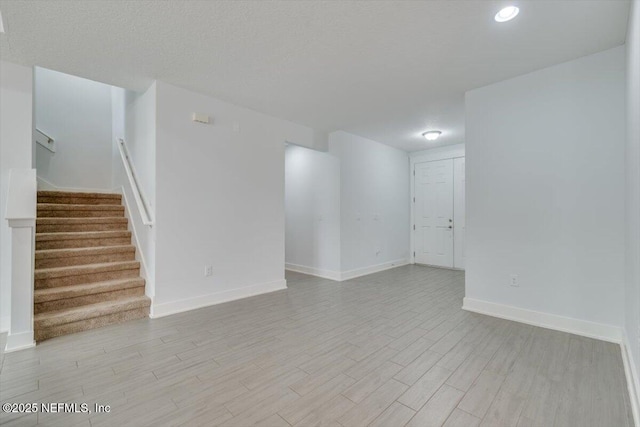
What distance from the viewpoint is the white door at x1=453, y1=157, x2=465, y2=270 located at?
20.1 ft

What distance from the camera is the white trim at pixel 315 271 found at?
5245mm

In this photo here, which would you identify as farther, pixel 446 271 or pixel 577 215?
pixel 446 271

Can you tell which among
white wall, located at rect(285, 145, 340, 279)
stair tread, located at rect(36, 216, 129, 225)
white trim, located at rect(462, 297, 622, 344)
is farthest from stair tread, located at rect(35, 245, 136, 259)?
white trim, located at rect(462, 297, 622, 344)

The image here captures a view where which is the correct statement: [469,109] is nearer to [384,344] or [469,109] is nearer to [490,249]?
[490,249]

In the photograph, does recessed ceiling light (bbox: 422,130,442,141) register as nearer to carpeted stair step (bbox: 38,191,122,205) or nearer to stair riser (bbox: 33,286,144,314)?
stair riser (bbox: 33,286,144,314)

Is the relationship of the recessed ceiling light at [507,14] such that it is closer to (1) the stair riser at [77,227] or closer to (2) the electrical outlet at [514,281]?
(2) the electrical outlet at [514,281]

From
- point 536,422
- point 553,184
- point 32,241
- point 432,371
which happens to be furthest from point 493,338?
point 32,241

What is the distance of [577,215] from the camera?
2.83 meters

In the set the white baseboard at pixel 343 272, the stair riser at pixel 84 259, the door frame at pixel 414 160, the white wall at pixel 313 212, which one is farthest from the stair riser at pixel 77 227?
the door frame at pixel 414 160

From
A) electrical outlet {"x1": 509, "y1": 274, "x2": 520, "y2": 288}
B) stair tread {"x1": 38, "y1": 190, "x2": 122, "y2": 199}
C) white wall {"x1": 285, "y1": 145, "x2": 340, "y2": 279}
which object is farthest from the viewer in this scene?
white wall {"x1": 285, "y1": 145, "x2": 340, "y2": 279}

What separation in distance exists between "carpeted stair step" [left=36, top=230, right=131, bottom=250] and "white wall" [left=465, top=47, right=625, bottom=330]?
4.66 m

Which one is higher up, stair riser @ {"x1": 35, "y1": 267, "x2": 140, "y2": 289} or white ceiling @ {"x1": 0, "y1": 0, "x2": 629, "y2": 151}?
white ceiling @ {"x1": 0, "y1": 0, "x2": 629, "y2": 151}

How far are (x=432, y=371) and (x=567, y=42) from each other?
3056mm

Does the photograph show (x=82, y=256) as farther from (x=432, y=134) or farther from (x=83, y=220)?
(x=432, y=134)
